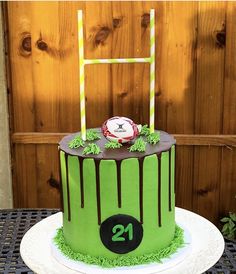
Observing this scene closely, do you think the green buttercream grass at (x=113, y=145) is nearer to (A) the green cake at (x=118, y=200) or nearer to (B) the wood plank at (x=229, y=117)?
(A) the green cake at (x=118, y=200)

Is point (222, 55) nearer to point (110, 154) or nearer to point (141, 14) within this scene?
point (141, 14)

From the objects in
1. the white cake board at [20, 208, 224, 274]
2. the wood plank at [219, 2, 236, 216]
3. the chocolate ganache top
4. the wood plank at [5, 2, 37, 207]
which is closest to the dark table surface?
the white cake board at [20, 208, 224, 274]

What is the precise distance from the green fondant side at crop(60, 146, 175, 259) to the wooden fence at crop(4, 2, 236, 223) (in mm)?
1028

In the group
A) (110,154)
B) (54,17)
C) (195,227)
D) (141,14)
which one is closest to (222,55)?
(141,14)

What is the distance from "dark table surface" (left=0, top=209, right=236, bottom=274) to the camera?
1.87 meters

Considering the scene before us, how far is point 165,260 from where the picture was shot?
1.59 meters

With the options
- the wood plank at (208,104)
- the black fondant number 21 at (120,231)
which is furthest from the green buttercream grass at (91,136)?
the wood plank at (208,104)

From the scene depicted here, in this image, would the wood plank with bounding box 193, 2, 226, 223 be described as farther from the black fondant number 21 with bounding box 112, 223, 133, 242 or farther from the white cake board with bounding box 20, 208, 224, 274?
the black fondant number 21 with bounding box 112, 223, 133, 242

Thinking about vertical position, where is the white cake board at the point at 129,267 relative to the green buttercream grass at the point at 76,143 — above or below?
below

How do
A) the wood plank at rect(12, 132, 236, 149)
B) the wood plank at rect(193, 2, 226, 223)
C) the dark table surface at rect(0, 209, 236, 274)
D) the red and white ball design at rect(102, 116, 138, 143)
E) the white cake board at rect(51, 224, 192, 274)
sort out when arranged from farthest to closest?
the wood plank at rect(12, 132, 236, 149) < the wood plank at rect(193, 2, 226, 223) < the dark table surface at rect(0, 209, 236, 274) < the red and white ball design at rect(102, 116, 138, 143) < the white cake board at rect(51, 224, 192, 274)

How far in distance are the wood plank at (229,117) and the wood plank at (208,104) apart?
3cm

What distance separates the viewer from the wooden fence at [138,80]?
2.56 m

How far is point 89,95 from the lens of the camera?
2676mm

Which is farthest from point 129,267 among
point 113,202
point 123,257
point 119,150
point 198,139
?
point 198,139
